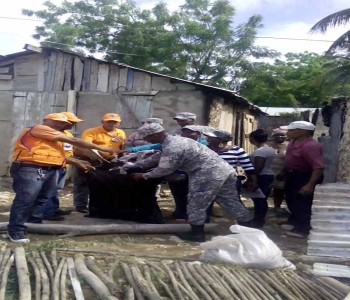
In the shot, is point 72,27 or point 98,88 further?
point 72,27

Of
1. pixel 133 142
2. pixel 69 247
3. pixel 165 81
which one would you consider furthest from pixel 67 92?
pixel 69 247

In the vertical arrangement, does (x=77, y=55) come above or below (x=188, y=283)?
above

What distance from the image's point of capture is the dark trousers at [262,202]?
7914mm

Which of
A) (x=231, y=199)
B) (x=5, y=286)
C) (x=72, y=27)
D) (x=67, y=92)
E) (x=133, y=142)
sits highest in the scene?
(x=72, y=27)

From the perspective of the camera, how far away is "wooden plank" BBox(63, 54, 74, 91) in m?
12.4

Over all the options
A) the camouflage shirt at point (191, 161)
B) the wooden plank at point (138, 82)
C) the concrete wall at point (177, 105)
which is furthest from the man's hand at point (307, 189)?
the wooden plank at point (138, 82)

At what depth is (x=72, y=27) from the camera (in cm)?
2620

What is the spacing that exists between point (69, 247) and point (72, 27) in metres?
21.7

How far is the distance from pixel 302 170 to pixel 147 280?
338 cm

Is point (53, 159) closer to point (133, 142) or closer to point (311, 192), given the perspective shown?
point (133, 142)

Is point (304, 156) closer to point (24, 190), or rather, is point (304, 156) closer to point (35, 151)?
point (35, 151)

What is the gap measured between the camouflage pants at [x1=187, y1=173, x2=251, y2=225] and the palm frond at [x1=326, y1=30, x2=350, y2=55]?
574 inches

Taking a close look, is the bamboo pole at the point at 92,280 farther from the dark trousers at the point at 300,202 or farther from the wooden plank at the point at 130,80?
the wooden plank at the point at 130,80

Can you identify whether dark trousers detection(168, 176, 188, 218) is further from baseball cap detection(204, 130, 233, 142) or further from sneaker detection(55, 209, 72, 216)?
sneaker detection(55, 209, 72, 216)
